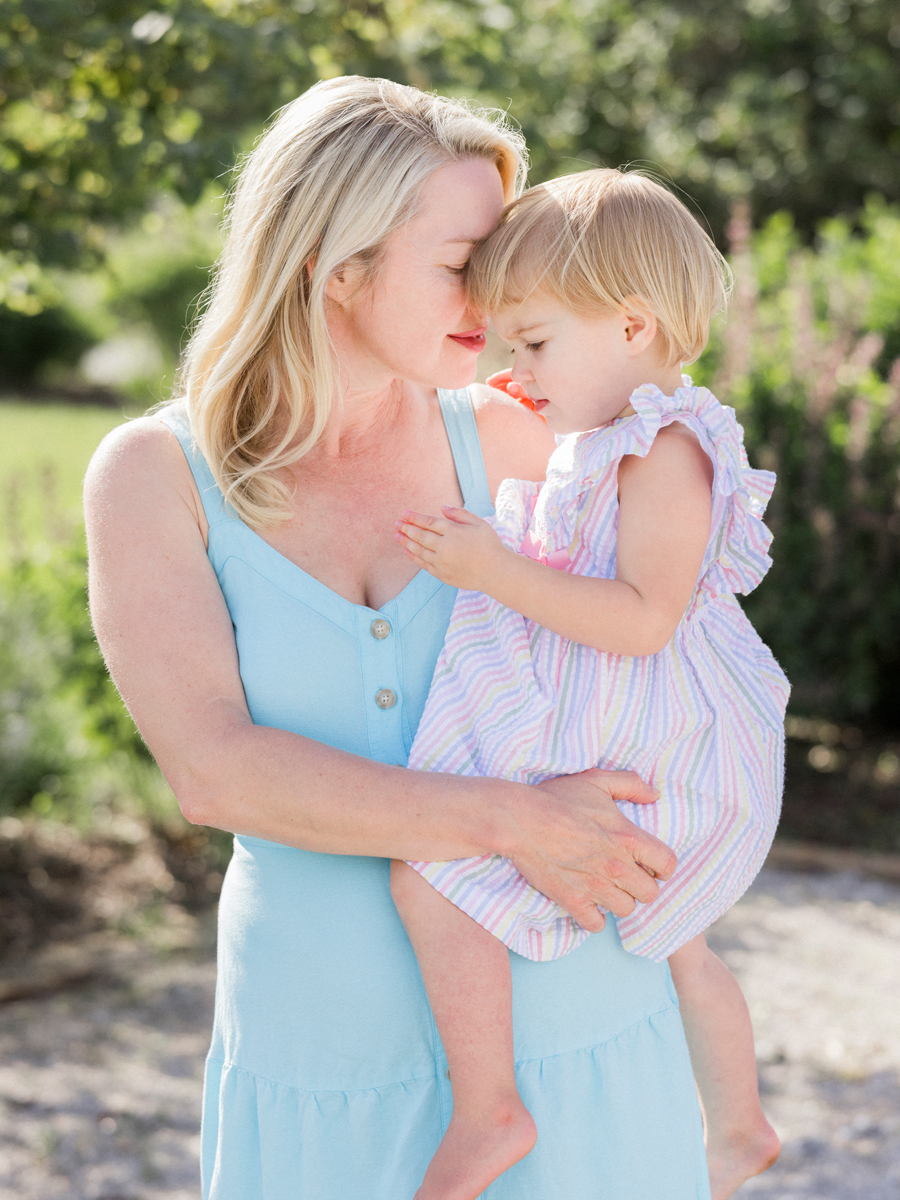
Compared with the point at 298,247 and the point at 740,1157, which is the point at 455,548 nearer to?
the point at 298,247

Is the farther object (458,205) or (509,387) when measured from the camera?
(509,387)

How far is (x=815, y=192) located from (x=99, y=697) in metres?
13.5

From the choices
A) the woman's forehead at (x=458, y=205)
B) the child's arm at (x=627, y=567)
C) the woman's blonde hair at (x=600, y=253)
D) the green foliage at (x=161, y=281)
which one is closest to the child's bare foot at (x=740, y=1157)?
the child's arm at (x=627, y=567)

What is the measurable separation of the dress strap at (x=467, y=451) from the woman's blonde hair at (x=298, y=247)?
23cm

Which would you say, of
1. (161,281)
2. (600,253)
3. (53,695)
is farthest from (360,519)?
(161,281)

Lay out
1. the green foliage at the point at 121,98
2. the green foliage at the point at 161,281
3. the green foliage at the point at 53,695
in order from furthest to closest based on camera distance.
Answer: the green foliage at the point at 161,281 < the green foliage at the point at 53,695 < the green foliage at the point at 121,98

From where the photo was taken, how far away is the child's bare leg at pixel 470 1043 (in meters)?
1.58

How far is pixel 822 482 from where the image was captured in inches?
222

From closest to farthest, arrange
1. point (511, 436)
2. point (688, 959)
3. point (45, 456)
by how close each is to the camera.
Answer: point (688, 959)
point (511, 436)
point (45, 456)

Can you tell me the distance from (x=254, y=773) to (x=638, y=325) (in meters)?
0.84

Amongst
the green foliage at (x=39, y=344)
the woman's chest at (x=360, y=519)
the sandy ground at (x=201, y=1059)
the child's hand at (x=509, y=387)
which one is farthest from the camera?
the green foliage at (x=39, y=344)

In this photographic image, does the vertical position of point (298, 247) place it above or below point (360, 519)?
above

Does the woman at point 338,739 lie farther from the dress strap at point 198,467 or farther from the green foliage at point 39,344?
the green foliage at point 39,344

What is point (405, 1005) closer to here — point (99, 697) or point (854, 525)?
point (99, 697)
